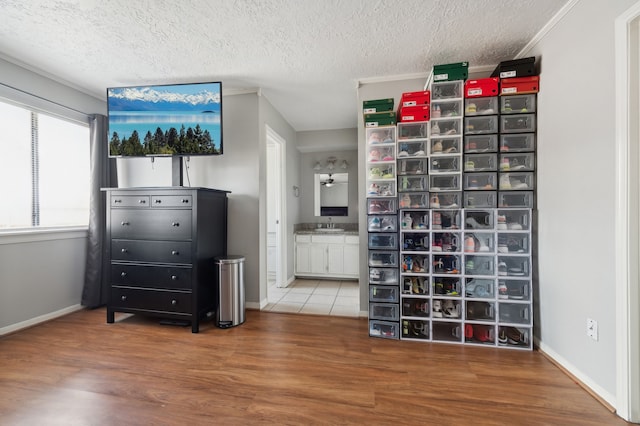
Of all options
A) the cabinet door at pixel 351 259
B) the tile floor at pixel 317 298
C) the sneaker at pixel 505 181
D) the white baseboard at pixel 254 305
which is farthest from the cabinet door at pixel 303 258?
the sneaker at pixel 505 181

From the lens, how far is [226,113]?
2926 mm

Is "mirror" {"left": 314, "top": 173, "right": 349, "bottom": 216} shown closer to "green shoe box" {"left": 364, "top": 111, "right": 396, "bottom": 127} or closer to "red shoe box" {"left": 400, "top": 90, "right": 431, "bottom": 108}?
"green shoe box" {"left": 364, "top": 111, "right": 396, "bottom": 127}

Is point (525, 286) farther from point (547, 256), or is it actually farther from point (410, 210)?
point (410, 210)

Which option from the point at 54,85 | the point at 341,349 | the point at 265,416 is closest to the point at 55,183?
the point at 54,85

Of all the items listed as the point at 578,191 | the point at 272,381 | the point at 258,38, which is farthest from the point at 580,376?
the point at 258,38

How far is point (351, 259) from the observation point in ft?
13.4

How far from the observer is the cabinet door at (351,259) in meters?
4.05

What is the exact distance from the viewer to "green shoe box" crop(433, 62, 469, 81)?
211cm

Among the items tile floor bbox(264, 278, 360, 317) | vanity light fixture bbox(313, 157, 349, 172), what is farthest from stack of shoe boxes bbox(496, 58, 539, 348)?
vanity light fixture bbox(313, 157, 349, 172)

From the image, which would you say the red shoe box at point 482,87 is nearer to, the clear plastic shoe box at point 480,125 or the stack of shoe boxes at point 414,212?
the clear plastic shoe box at point 480,125

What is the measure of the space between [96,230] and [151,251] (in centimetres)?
106

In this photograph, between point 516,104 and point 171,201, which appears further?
point 171,201

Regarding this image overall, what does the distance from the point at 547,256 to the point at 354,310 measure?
180 centimetres

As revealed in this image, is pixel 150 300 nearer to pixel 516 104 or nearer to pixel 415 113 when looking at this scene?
pixel 415 113
